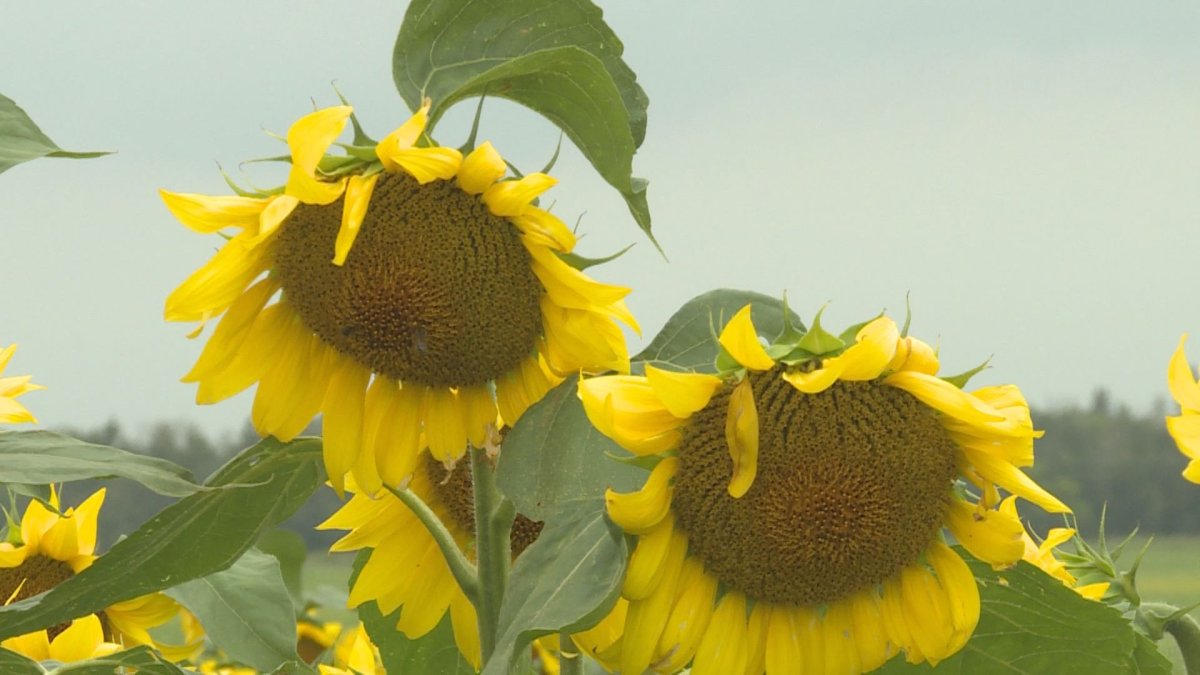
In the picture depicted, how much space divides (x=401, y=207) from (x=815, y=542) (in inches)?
14.4

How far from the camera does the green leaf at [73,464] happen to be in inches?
37.4

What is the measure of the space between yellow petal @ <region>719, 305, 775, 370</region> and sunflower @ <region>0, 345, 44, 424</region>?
0.78m

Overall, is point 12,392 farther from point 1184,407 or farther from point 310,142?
point 1184,407

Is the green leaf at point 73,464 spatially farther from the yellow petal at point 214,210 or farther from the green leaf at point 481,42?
the green leaf at point 481,42

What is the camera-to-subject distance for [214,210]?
1106 mm

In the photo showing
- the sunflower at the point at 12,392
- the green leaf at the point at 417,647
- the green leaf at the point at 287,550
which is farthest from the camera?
the green leaf at the point at 287,550

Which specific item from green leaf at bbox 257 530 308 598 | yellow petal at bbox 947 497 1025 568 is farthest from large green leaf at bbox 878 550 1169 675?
green leaf at bbox 257 530 308 598

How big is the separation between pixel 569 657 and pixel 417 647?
27cm

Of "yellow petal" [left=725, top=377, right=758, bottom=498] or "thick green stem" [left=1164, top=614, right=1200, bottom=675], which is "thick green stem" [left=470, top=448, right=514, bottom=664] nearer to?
"yellow petal" [left=725, top=377, right=758, bottom=498]

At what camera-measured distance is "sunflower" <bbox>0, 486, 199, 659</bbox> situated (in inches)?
57.8

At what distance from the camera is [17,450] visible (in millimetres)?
1021

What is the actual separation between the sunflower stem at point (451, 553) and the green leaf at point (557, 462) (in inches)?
6.4

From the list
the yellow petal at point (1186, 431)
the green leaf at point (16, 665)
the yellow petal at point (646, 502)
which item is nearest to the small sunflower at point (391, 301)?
the yellow petal at point (646, 502)

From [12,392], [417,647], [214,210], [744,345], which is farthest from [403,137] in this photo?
[12,392]
